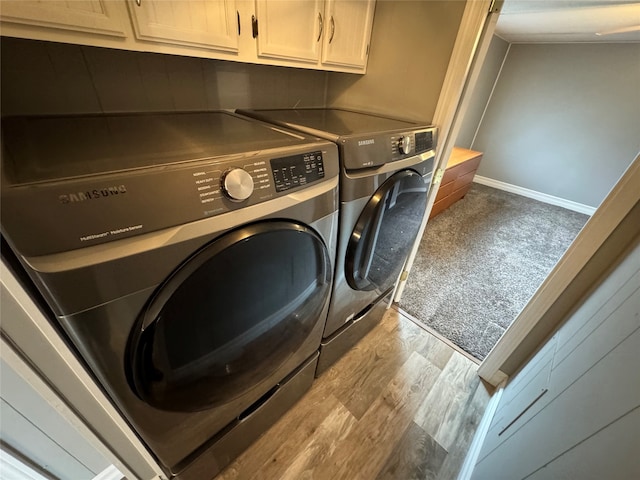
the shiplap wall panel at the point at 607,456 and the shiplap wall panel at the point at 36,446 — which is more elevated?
the shiplap wall panel at the point at 607,456

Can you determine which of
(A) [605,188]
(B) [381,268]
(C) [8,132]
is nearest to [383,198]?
(B) [381,268]

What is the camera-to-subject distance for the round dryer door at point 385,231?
91 cm

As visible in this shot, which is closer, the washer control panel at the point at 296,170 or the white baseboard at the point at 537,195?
the washer control panel at the point at 296,170

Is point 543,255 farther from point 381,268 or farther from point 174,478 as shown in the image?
point 174,478

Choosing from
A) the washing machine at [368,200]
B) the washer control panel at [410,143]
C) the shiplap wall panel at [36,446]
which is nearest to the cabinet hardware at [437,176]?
the washing machine at [368,200]

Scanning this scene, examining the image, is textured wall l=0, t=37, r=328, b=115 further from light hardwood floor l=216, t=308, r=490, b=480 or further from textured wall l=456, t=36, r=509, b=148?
textured wall l=456, t=36, r=509, b=148

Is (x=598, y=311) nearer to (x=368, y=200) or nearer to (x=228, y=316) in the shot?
(x=368, y=200)

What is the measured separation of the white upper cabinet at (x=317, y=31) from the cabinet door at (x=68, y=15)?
415mm

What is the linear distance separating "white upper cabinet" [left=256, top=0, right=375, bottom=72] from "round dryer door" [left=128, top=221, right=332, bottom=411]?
0.70 meters

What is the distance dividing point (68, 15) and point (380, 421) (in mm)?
1623

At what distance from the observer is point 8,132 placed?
60cm

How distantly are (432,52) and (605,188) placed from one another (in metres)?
3.81

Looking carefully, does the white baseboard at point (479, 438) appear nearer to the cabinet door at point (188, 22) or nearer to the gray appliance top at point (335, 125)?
the gray appliance top at point (335, 125)

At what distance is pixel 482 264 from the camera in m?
2.29
